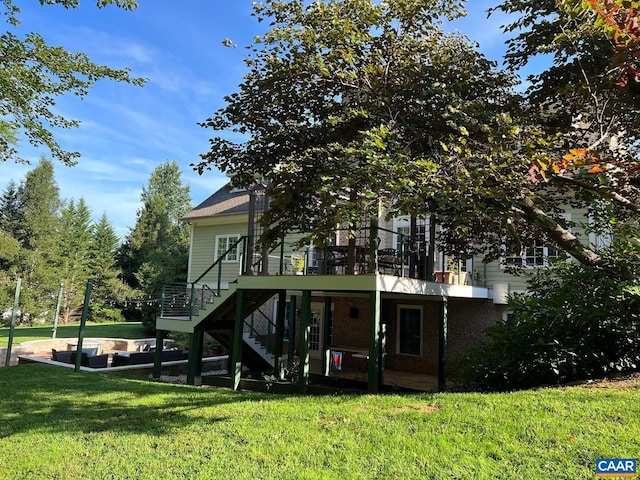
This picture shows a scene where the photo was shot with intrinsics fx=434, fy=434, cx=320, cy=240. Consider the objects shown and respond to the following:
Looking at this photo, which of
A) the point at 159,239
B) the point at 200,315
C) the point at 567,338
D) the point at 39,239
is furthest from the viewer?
the point at 159,239

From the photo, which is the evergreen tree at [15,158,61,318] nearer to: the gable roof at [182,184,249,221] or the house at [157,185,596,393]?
the gable roof at [182,184,249,221]

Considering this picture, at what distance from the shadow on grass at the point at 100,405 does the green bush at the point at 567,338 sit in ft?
12.8

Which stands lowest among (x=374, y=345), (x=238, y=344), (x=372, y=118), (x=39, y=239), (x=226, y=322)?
(x=238, y=344)

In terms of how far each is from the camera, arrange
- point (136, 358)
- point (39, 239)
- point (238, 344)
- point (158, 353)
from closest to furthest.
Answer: point (238, 344), point (158, 353), point (136, 358), point (39, 239)

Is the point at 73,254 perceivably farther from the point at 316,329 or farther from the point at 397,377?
the point at 397,377

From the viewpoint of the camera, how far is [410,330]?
45.6 ft

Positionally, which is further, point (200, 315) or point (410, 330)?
point (410, 330)

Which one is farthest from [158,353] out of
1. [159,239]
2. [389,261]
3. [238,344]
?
[159,239]

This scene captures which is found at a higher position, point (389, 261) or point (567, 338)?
point (389, 261)

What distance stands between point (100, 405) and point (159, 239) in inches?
1295

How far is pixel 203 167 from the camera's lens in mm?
8930

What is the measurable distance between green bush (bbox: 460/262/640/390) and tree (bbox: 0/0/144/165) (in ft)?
32.4

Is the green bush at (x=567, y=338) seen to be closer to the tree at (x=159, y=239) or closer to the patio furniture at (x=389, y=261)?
the patio furniture at (x=389, y=261)

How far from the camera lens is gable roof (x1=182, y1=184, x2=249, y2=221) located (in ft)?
66.5
